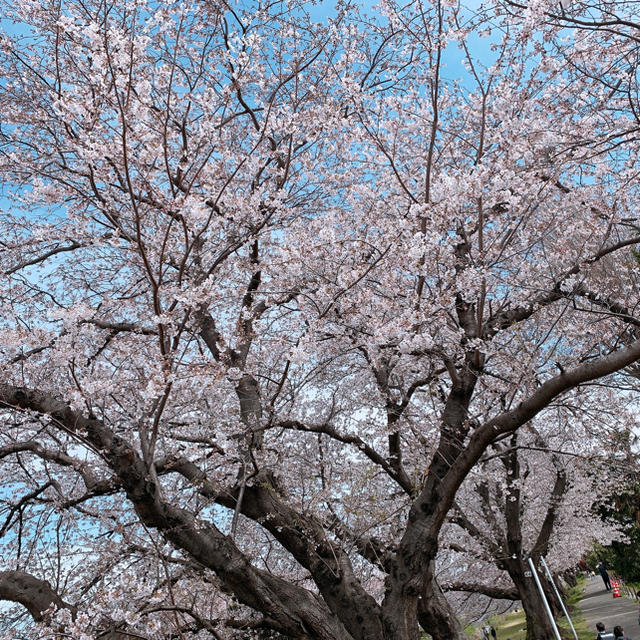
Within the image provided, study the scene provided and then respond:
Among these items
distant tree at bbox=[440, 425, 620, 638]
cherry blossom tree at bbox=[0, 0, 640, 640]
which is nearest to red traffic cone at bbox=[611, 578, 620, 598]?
distant tree at bbox=[440, 425, 620, 638]

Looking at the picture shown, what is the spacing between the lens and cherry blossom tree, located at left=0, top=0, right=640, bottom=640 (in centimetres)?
411

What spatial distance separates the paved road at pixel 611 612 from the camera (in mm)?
13095

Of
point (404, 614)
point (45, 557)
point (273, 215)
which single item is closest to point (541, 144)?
point (273, 215)

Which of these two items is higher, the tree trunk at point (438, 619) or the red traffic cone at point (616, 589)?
the tree trunk at point (438, 619)

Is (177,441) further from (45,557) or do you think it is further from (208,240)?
(208,240)

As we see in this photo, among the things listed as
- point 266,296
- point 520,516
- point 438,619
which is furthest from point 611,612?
point 266,296

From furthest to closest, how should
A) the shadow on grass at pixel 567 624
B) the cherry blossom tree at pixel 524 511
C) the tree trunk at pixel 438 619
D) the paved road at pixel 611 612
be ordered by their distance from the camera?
the shadow on grass at pixel 567 624 → the paved road at pixel 611 612 → the cherry blossom tree at pixel 524 511 → the tree trunk at pixel 438 619

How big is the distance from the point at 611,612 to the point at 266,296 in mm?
17402

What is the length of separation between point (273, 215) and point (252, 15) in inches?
79.5

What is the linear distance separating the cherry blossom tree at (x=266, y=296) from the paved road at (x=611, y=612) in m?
9.76

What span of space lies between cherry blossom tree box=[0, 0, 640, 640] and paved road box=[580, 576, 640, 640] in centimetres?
976

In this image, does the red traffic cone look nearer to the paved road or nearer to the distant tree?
the paved road

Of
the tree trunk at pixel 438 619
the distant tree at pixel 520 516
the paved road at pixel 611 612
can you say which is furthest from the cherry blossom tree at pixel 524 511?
the paved road at pixel 611 612

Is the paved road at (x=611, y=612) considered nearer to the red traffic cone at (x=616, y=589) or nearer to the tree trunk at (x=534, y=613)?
the red traffic cone at (x=616, y=589)
